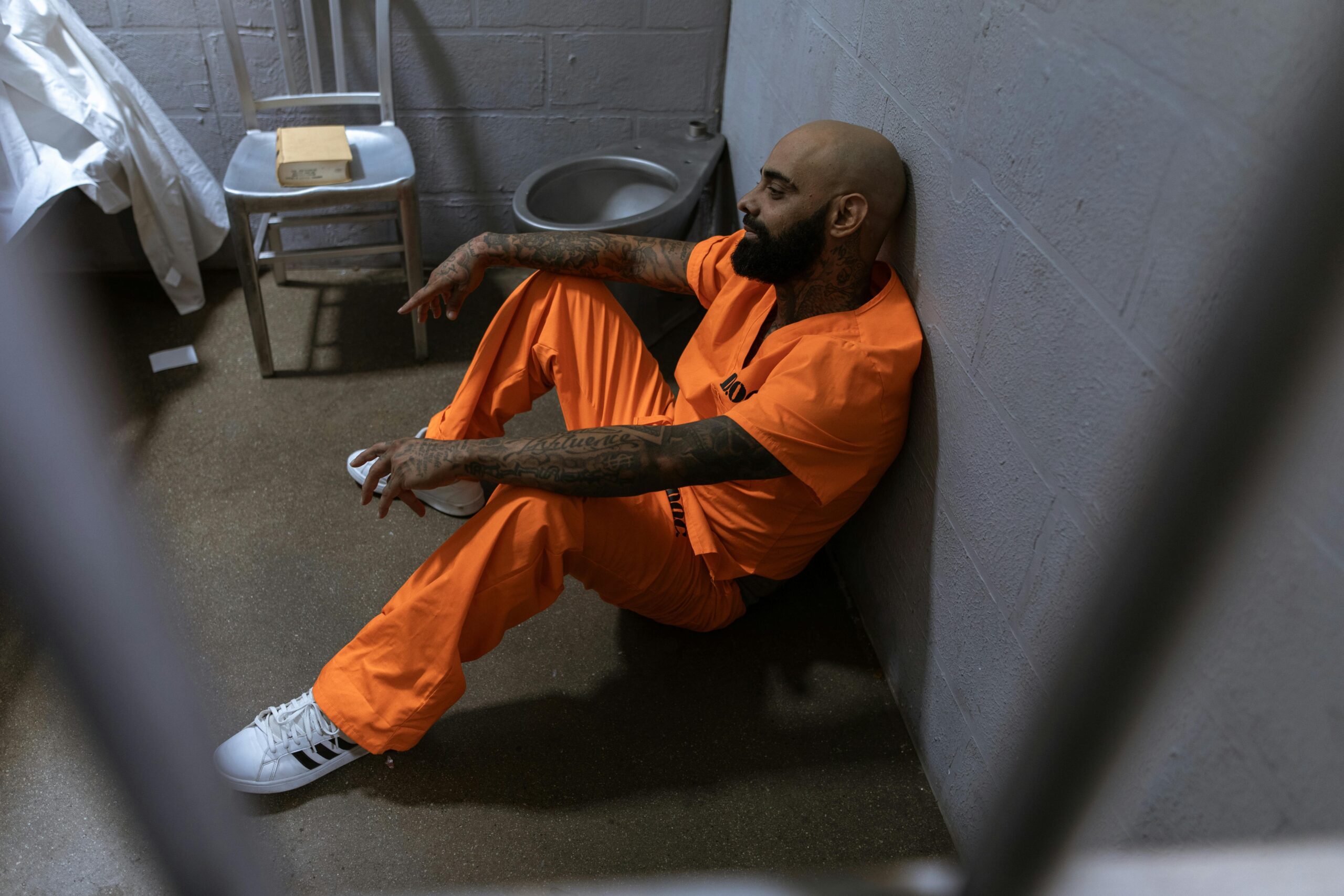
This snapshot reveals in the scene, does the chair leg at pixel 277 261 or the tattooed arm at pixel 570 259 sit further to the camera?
the chair leg at pixel 277 261

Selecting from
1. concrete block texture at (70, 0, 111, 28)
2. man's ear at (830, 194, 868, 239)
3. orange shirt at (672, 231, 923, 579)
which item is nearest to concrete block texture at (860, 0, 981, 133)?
man's ear at (830, 194, 868, 239)

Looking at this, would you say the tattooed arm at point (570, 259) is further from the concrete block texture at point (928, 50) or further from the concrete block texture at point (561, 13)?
the concrete block texture at point (561, 13)

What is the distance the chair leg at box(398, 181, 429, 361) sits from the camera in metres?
2.06

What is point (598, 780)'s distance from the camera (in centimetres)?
132

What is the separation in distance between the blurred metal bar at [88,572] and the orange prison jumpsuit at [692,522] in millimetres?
867

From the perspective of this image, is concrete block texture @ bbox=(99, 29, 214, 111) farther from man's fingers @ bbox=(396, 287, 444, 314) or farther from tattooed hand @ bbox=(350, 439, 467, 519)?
tattooed hand @ bbox=(350, 439, 467, 519)

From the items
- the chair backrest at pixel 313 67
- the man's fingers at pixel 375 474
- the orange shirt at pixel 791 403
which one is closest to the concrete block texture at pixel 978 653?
the orange shirt at pixel 791 403

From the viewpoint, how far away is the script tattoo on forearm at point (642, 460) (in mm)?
1157

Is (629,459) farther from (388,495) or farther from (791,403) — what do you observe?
(388,495)

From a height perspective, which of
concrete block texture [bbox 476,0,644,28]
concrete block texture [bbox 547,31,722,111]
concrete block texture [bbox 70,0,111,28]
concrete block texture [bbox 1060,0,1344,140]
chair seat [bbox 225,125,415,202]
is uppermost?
concrete block texture [bbox 1060,0,1344,140]

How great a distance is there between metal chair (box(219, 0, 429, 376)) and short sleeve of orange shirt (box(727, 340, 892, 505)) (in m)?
1.29

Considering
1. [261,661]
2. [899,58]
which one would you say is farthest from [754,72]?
[261,661]

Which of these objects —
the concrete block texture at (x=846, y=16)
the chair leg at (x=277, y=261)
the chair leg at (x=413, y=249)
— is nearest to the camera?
the concrete block texture at (x=846, y=16)

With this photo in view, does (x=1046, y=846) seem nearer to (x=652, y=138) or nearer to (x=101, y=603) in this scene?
(x=101, y=603)
